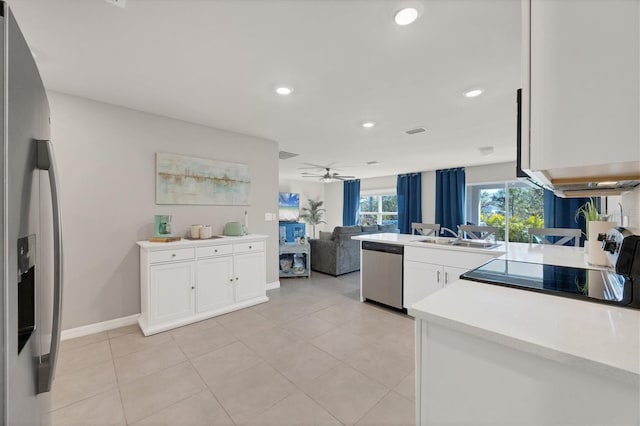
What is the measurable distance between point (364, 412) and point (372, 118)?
9.32ft

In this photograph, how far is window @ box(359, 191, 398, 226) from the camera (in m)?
8.17

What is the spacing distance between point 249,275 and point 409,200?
17.3ft

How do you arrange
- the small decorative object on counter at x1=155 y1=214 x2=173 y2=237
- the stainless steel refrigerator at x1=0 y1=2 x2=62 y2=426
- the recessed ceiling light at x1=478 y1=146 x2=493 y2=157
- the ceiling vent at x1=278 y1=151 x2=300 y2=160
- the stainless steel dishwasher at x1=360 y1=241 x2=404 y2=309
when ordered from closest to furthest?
the stainless steel refrigerator at x1=0 y1=2 x2=62 y2=426 < the small decorative object on counter at x1=155 y1=214 x2=173 y2=237 < the stainless steel dishwasher at x1=360 y1=241 x2=404 y2=309 < the recessed ceiling light at x1=478 y1=146 x2=493 y2=157 < the ceiling vent at x1=278 y1=151 x2=300 y2=160

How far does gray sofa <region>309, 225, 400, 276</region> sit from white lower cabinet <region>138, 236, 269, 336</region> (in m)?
1.79

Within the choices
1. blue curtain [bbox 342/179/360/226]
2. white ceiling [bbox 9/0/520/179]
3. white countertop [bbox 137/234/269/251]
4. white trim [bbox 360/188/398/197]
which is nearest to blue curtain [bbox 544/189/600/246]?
white ceiling [bbox 9/0/520/179]

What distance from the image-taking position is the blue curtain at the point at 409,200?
708cm

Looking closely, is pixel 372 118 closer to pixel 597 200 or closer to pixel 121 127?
pixel 121 127

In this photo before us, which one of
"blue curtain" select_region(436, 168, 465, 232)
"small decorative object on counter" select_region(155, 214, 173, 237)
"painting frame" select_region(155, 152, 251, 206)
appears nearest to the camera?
"small decorative object on counter" select_region(155, 214, 173, 237)

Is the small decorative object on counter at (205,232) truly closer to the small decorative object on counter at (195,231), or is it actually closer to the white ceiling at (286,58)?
the small decorative object on counter at (195,231)

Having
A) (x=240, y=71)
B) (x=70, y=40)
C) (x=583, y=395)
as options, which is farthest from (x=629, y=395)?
(x=70, y=40)

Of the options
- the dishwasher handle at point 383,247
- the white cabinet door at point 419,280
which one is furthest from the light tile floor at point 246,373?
the dishwasher handle at point 383,247

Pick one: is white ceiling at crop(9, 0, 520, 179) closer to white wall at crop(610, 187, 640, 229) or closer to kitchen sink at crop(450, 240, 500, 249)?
white wall at crop(610, 187, 640, 229)

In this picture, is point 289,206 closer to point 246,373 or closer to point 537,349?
point 246,373

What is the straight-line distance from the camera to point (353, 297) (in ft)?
12.1
